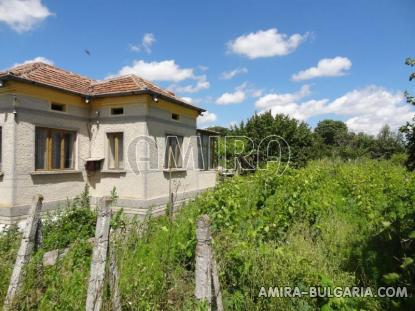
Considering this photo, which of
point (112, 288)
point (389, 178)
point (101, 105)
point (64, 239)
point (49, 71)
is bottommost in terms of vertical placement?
point (64, 239)

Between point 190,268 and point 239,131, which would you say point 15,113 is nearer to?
point 190,268

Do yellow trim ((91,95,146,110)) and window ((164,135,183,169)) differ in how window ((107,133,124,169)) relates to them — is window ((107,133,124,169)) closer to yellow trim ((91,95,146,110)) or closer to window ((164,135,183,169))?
yellow trim ((91,95,146,110))

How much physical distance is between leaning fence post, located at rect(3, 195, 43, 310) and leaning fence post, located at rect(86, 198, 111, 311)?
1.20 metres

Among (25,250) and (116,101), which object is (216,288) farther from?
(116,101)

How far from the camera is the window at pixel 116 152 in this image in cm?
984

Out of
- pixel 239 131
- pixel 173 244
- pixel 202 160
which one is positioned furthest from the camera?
pixel 239 131

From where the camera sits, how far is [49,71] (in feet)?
31.4

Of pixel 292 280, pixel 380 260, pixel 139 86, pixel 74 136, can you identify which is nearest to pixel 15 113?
pixel 74 136

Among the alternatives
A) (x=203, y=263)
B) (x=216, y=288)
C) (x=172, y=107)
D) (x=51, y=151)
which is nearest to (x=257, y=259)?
(x=216, y=288)

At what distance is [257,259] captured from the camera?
141 inches

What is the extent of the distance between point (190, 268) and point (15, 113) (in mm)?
6688

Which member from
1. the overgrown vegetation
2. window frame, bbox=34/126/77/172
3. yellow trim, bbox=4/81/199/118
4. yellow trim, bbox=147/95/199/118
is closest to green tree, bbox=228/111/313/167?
yellow trim, bbox=147/95/199/118
